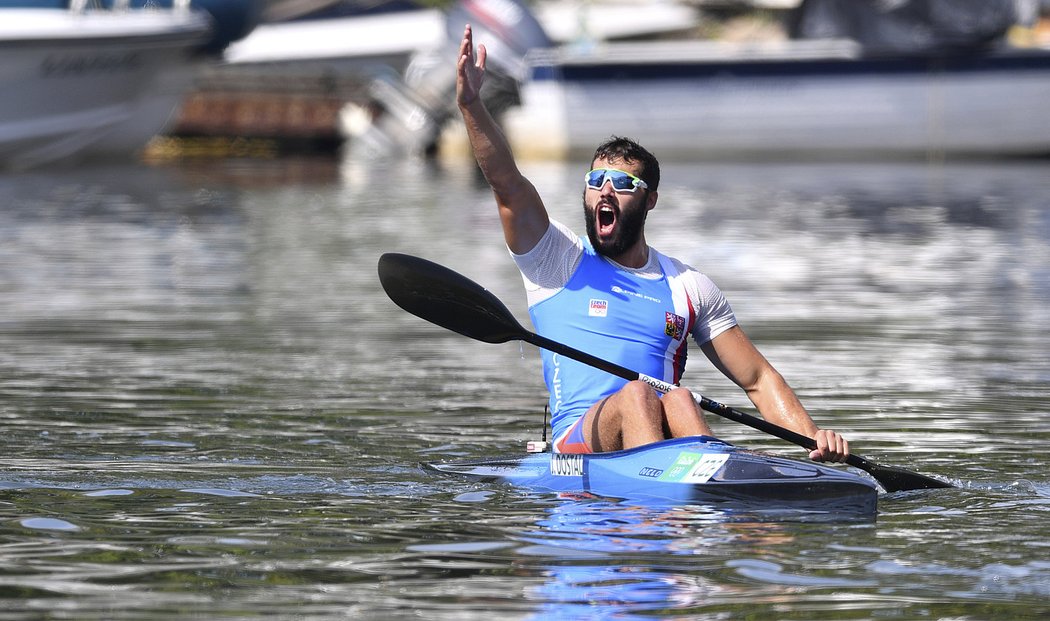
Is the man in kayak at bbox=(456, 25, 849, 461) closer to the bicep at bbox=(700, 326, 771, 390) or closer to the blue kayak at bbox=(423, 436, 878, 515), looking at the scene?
the bicep at bbox=(700, 326, 771, 390)

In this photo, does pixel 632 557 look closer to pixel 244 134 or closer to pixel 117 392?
pixel 117 392

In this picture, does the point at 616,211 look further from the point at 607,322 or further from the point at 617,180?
the point at 607,322

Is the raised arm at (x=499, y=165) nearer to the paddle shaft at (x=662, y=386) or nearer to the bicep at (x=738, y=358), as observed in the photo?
the paddle shaft at (x=662, y=386)

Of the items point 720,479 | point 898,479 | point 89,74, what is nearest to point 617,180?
point 720,479

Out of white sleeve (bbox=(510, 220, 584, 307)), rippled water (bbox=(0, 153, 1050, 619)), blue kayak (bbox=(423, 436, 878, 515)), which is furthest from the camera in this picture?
white sleeve (bbox=(510, 220, 584, 307))

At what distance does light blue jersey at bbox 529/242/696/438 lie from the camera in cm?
814

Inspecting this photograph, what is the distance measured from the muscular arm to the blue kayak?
477 millimetres

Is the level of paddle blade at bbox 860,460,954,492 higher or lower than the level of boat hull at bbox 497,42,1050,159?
lower

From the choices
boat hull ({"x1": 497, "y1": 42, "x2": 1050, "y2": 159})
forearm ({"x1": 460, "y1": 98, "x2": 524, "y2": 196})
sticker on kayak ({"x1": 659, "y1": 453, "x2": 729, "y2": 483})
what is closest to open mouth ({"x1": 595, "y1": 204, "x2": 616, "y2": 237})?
forearm ({"x1": 460, "y1": 98, "x2": 524, "y2": 196})

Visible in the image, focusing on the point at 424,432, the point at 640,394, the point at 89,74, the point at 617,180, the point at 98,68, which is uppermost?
the point at 98,68

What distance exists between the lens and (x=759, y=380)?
8.26m

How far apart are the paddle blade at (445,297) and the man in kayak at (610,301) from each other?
0.42 m

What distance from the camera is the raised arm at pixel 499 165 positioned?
307 inches

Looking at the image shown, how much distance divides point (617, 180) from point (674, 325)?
28.5 inches
